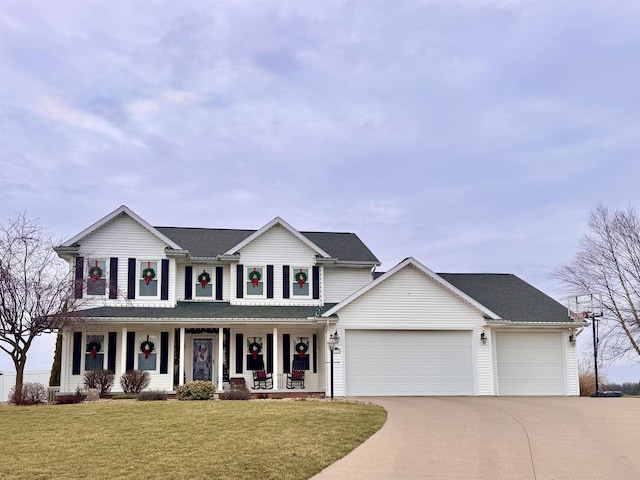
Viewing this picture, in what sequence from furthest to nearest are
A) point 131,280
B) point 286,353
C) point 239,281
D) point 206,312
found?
1. point 239,281
2. point 286,353
3. point 131,280
4. point 206,312

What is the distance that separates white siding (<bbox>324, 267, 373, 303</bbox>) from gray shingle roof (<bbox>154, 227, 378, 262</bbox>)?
1.89ft

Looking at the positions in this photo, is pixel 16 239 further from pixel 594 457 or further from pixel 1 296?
pixel 594 457

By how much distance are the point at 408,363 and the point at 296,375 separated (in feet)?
14.6

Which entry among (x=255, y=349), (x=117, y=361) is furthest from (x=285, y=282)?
(x=117, y=361)

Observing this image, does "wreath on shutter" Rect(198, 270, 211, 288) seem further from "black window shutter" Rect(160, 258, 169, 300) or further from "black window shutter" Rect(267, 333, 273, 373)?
"black window shutter" Rect(267, 333, 273, 373)

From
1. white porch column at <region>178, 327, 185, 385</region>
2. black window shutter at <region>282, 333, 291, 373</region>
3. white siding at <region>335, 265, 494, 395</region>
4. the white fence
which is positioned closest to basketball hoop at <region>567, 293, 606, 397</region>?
white siding at <region>335, 265, 494, 395</region>

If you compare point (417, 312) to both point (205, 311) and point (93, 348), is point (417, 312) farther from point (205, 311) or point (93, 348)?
point (93, 348)

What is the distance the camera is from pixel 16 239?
2486 centimetres

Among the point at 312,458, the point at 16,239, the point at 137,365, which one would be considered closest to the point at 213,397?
the point at 137,365

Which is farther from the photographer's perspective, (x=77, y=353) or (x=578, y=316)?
(x=578, y=316)

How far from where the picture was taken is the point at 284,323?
26516 millimetres

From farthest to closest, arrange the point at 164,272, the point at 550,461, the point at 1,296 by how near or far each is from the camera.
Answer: the point at 164,272, the point at 1,296, the point at 550,461

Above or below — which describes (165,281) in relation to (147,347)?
above

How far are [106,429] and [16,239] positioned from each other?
36.2ft
